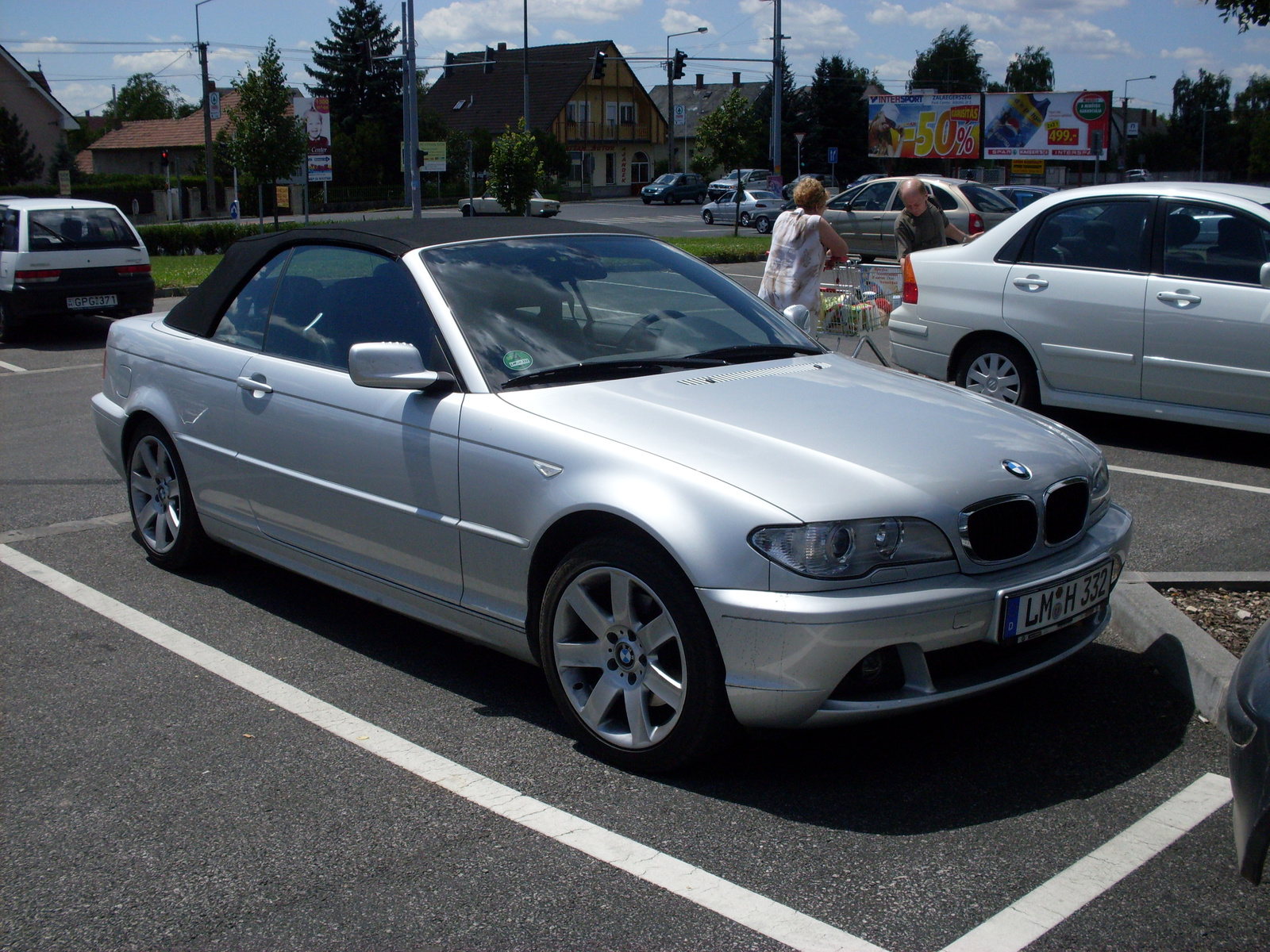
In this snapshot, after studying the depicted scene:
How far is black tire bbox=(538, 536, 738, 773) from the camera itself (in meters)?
3.28

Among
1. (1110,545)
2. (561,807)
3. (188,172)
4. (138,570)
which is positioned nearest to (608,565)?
(561,807)

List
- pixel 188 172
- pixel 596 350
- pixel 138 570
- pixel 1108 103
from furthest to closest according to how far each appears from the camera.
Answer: pixel 188 172, pixel 1108 103, pixel 138 570, pixel 596 350

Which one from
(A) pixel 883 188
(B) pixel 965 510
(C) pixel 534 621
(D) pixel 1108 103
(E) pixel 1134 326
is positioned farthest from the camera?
(D) pixel 1108 103

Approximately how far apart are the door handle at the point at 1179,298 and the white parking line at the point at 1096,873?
458cm

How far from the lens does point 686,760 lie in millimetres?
3396

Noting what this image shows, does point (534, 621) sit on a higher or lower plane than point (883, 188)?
lower

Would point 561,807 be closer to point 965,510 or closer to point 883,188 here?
point 965,510

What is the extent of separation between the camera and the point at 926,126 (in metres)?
61.1

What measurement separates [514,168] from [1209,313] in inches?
1175

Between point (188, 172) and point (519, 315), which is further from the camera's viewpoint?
point (188, 172)

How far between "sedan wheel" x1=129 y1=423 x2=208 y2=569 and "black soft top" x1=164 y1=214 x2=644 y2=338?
562mm

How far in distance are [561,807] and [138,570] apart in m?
3.16

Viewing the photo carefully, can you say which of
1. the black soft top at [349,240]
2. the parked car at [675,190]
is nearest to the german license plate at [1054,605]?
the black soft top at [349,240]

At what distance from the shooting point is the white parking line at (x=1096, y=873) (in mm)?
2682
